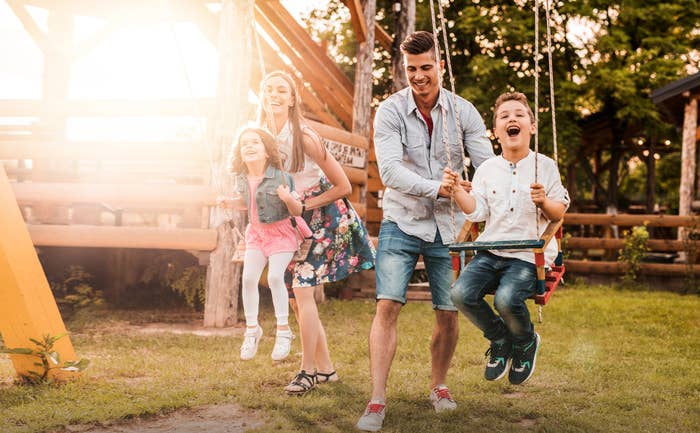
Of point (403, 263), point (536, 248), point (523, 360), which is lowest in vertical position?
point (523, 360)

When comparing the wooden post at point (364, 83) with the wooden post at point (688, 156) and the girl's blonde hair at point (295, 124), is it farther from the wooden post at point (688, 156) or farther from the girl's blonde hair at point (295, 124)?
the wooden post at point (688, 156)

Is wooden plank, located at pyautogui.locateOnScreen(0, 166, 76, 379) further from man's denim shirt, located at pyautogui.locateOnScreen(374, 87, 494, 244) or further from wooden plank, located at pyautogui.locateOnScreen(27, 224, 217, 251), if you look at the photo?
wooden plank, located at pyautogui.locateOnScreen(27, 224, 217, 251)

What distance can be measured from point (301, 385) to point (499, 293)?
5.45 ft

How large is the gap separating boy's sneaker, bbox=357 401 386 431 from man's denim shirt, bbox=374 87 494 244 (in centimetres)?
95

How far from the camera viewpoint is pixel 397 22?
12930mm

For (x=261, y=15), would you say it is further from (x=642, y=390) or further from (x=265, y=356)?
(x=642, y=390)

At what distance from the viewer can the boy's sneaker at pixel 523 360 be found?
4605 mm

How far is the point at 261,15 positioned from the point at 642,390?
8.51m

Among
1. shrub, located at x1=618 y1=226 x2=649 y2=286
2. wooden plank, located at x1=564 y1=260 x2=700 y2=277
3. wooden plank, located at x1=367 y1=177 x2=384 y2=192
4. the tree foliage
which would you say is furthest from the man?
the tree foliage

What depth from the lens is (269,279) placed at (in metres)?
4.86

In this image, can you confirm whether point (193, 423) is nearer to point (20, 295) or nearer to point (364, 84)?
point (20, 295)

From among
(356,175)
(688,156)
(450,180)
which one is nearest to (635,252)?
(688,156)

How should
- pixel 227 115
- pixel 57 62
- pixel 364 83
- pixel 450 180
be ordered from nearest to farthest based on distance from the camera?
pixel 450 180 < pixel 227 115 < pixel 364 83 < pixel 57 62

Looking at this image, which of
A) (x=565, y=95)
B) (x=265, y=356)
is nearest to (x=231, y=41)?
(x=265, y=356)
